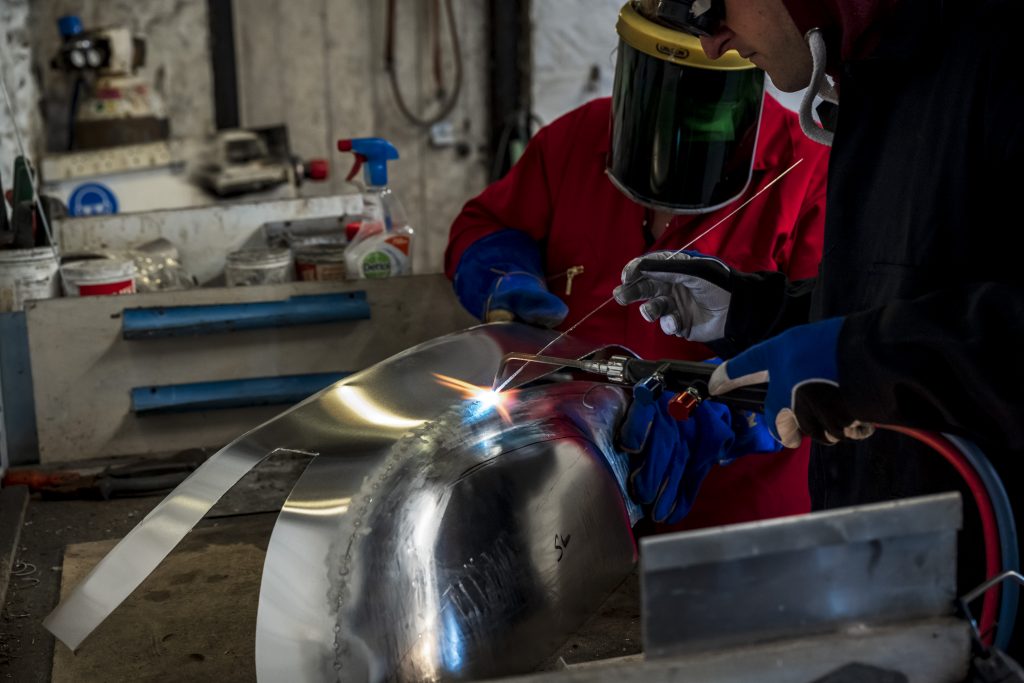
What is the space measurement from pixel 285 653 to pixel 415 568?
172mm

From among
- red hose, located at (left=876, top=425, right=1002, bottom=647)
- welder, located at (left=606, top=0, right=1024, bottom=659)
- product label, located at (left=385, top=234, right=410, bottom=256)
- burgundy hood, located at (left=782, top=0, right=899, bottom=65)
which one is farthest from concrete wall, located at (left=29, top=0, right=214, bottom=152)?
red hose, located at (left=876, top=425, right=1002, bottom=647)

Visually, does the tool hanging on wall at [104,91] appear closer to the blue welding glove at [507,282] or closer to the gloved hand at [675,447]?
the blue welding glove at [507,282]

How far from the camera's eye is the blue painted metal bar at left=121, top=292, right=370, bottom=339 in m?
2.26

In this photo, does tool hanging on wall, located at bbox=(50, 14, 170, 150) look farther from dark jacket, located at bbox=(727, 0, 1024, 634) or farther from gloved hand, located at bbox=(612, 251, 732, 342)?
dark jacket, located at bbox=(727, 0, 1024, 634)

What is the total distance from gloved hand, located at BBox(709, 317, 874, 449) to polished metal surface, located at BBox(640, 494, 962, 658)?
0.22 meters

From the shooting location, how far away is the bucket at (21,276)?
228cm

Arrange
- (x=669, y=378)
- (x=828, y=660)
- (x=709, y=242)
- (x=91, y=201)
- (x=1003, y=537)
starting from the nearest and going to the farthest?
(x=828, y=660), (x=1003, y=537), (x=669, y=378), (x=709, y=242), (x=91, y=201)

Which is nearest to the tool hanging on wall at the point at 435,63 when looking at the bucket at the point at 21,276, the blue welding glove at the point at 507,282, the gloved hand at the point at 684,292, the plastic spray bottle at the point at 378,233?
the plastic spray bottle at the point at 378,233

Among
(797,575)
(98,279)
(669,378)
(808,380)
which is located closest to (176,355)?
(98,279)

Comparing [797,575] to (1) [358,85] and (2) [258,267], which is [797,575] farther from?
(1) [358,85]

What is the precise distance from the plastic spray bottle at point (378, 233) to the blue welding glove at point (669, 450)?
3.33 feet

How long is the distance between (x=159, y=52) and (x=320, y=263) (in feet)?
7.54

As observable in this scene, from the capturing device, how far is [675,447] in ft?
5.34

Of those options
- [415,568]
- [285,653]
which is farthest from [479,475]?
[285,653]
